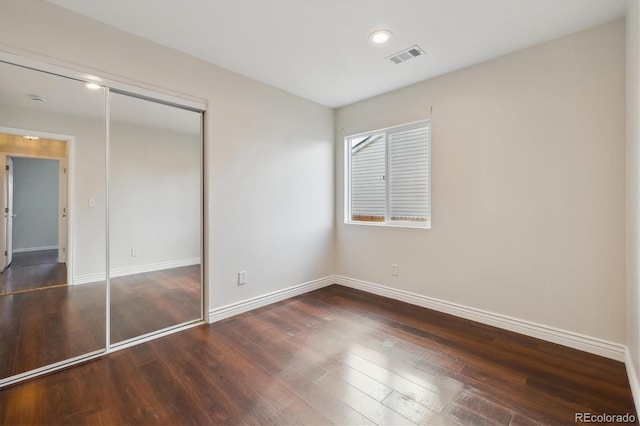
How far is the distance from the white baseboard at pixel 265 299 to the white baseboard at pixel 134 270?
0.56 m

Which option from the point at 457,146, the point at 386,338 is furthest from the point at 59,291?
the point at 457,146

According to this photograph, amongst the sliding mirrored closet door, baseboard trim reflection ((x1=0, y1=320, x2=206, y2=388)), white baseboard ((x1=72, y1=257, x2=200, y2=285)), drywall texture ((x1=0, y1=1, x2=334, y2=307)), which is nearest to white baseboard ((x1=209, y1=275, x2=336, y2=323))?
drywall texture ((x1=0, y1=1, x2=334, y2=307))

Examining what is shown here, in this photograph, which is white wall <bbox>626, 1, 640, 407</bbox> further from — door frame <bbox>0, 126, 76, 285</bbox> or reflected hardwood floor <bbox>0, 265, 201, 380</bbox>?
door frame <bbox>0, 126, 76, 285</bbox>

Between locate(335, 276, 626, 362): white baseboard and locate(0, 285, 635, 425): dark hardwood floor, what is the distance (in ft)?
0.28

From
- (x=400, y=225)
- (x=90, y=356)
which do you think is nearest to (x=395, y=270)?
(x=400, y=225)

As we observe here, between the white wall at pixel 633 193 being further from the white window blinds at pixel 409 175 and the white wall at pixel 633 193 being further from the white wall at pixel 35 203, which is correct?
the white wall at pixel 35 203

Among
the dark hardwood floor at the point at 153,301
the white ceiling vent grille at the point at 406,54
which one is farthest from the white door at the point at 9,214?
the white ceiling vent grille at the point at 406,54

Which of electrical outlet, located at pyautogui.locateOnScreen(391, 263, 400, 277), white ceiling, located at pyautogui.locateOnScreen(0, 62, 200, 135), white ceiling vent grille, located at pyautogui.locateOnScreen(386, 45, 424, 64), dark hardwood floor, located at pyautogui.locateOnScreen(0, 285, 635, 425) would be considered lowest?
dark hardwood floor, located at pyautogui.locateOnScreen(0, 285, 635, 425)

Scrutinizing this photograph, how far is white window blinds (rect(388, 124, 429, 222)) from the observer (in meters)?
3.24

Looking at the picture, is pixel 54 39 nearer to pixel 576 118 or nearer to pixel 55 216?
pixel 55 216

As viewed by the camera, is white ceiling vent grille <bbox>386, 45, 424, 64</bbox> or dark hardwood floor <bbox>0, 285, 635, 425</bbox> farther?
white ceiling vent grille <bbox>386, 45, 424, 64</bbox>

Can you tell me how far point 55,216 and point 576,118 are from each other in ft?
14.1

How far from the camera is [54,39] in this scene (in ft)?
6.42

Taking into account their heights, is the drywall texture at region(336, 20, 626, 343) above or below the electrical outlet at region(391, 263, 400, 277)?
above
